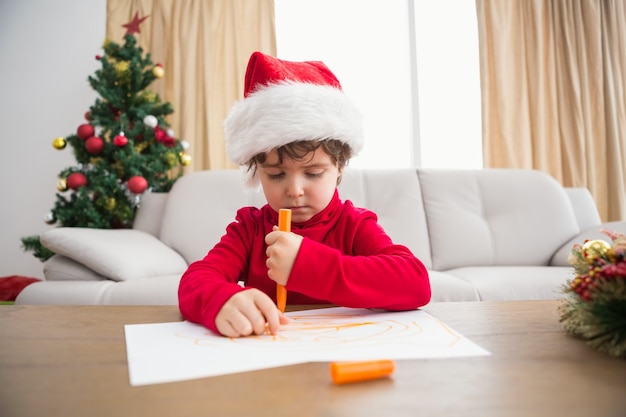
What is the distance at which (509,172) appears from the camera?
236 cm

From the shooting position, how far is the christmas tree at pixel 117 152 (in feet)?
8.09

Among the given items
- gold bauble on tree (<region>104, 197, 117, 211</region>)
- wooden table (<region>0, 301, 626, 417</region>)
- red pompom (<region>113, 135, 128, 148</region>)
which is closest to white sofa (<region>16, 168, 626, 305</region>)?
gold bauble on tree (<region>104, 197, 117, 211</region>)

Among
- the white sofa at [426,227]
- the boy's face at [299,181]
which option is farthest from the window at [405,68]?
the boy's face at [299,181]

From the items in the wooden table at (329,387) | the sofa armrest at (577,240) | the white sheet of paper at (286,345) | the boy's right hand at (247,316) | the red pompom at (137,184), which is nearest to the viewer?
the wooden table at (329,387)

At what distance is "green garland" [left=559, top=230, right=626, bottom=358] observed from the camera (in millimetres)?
465

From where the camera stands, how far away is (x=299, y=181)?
86 centimetres

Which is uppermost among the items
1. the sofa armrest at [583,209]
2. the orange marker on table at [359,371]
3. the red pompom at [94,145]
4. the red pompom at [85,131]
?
the red pompom at [85,131]

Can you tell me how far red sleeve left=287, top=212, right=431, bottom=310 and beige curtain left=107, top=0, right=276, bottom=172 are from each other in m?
2.44

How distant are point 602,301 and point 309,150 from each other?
1.79ft

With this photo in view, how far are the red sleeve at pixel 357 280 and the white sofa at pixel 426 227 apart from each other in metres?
0.98

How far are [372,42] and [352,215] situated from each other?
2.66 metres

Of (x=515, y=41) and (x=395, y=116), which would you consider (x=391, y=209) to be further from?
(x=515, y=41)

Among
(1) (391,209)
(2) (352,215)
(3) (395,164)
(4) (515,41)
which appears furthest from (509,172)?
(2) (352,215)

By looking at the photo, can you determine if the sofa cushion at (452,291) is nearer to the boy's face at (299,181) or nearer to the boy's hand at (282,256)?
the boy's face at (299,181)
